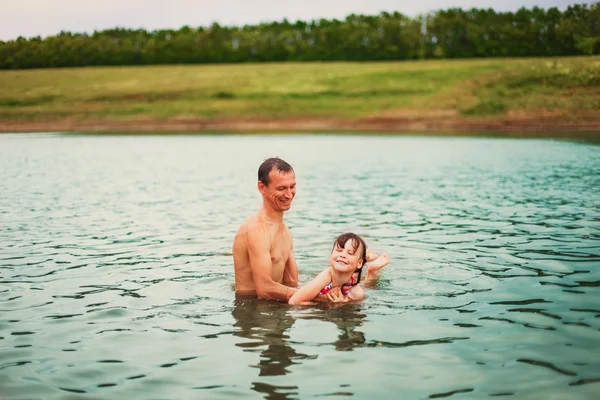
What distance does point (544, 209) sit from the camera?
18.1 metres

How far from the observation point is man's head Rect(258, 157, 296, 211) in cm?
900

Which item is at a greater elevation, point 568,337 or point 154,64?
point 154,64

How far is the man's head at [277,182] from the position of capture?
9.00m

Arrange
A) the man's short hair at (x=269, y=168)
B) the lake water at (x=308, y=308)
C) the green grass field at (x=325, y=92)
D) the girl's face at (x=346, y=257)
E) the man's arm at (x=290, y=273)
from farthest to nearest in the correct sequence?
the green grass field at (x=325, y=92), the man's arm at (x=290, y=273), the man's short hair at (x=269, y=168), the girl's face at (x=346, y=257), the lake water at (x=308, y=308)

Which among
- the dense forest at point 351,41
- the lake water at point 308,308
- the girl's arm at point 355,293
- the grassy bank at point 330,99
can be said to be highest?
the dense forest at point 351,41

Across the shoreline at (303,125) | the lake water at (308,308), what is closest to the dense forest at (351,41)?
the shoreline at (303,125)

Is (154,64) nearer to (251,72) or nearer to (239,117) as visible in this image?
(251,72)

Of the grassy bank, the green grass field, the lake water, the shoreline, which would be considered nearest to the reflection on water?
the lake water

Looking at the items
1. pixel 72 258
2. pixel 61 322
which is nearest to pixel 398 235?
pixel 72 258

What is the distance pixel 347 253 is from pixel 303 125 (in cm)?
6230

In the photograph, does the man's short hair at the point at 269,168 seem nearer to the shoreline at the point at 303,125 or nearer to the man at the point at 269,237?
the man at the point at 269,237

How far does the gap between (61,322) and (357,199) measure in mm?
13797

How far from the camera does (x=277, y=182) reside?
29.7ft

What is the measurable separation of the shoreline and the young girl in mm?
52252
